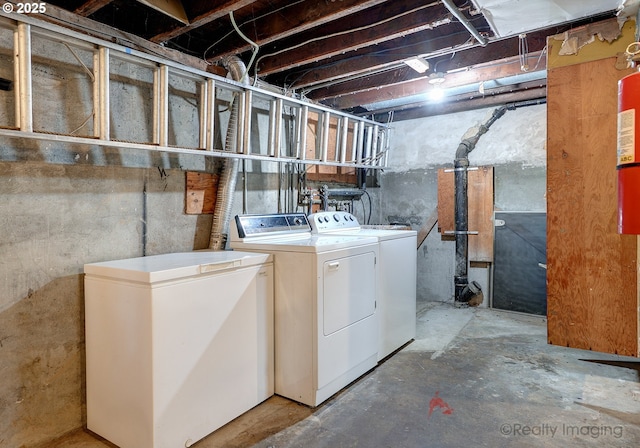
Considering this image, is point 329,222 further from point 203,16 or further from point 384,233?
point 203,16

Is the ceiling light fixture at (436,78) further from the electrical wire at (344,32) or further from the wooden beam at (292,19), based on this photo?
the wooden beam at (292,19)

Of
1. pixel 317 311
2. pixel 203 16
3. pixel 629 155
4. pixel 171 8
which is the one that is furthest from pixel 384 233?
pixel 171 8

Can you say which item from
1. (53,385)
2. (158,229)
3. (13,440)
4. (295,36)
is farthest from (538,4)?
(13,440)

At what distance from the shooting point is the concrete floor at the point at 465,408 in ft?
6.47

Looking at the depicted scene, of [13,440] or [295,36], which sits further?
[295,36]

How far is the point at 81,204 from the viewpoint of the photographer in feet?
6.94

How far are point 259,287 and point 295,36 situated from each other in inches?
73.6

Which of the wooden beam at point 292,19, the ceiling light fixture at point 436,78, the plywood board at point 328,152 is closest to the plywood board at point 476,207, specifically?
the plywood board at point 328,152

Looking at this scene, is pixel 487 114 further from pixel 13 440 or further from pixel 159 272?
pixel 13 440

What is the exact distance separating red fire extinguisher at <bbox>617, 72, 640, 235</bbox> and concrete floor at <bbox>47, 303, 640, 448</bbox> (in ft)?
4.13

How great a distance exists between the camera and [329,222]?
3.30 m

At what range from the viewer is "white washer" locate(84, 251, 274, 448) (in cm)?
178

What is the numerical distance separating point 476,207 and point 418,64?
2.09 m

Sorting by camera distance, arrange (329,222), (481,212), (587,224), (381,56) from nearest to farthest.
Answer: (587,224) < (381,56) < (329,222) < (481,212)
